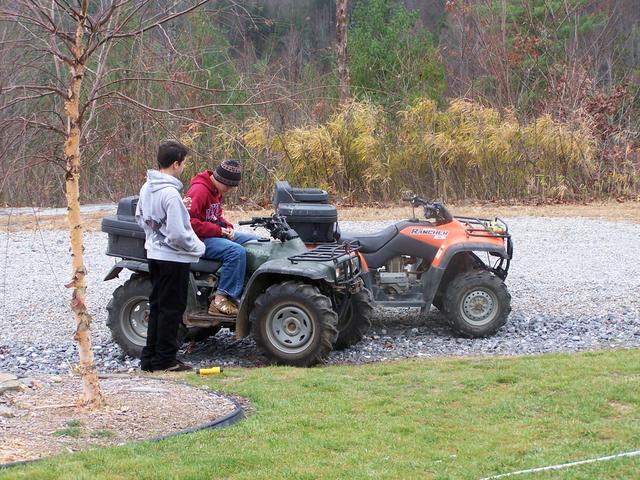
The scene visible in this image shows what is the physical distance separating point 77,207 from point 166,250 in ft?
5.38

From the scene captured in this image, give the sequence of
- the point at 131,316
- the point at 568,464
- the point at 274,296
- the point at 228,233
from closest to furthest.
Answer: the point at 568,464
the point at 274,296
the point at 228,233
the point at 131,316

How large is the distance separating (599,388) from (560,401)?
0.40 metres

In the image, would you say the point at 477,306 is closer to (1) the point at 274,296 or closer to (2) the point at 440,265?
(2) the point at 440,265

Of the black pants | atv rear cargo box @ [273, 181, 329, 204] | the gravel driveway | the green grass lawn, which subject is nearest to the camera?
the green grass lawn

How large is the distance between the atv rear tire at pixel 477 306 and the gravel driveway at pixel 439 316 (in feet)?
0.41

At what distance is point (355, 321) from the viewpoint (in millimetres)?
8867

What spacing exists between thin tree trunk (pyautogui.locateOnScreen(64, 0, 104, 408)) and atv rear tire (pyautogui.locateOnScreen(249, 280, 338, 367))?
211 centimetres

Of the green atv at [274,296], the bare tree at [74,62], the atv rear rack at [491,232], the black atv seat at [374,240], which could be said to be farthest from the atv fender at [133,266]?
the atv rear rack at [491,232]

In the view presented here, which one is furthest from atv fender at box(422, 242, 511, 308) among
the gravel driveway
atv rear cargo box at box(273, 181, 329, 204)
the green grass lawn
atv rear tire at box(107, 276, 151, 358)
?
atv rear tire at box(107, 276, 151, 358)

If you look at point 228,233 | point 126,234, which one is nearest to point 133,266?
point 126,234

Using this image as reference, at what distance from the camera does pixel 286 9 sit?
4500 centimetres

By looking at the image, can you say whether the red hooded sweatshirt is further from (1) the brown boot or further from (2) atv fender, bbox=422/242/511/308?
(2) atv fender, bbox=422/242/511/308

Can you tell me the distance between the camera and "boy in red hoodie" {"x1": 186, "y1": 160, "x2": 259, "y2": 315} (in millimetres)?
8242

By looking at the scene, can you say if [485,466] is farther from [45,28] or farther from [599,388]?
[45,28]
